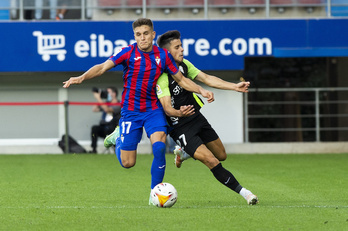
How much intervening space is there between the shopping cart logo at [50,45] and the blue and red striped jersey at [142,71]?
10.7 metres

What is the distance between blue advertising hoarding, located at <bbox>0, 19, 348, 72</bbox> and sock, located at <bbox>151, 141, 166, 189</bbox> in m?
10.8

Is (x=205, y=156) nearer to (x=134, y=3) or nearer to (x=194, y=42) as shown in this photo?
(x=194, y=42)

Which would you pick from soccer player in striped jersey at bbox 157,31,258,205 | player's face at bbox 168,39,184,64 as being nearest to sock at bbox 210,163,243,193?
soccer player in striped jersey at bbox 157,31,258,205

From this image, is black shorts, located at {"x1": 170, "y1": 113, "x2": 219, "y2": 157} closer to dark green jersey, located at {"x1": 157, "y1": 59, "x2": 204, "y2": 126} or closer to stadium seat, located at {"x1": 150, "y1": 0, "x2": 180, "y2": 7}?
dark green jersey, located at {"x1": 157, "y1": 59, "x2": 204, "y2": 126}

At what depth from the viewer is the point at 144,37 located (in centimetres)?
869

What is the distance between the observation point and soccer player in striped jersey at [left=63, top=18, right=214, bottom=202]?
865 cm

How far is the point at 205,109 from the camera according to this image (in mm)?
20375

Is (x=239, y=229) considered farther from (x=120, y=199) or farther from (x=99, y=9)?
(x=99, y=9)

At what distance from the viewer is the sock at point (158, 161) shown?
8547mm

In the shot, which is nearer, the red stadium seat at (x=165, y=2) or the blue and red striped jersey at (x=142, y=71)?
the blue and red striped jersey at (x=142, y=71)

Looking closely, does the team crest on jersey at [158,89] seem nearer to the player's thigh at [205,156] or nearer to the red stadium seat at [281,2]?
the player's thigh at [205,156]

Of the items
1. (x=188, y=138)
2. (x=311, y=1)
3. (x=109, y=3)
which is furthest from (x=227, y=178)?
(x=311, y=1)

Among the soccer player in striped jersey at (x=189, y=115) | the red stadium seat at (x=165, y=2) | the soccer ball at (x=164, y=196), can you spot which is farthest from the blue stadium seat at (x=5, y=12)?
the soccer ball at (x=164, y=196)

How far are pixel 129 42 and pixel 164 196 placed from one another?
36.9 ft
